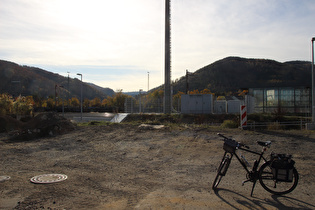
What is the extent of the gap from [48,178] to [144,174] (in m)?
A: 2.35

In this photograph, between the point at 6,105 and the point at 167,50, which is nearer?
the point at 6,105

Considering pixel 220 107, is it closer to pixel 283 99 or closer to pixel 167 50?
pixel 167 50

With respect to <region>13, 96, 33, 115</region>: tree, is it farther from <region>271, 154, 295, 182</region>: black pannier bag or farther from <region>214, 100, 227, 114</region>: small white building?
<region>214, 100, 227, 114</region>: small white building

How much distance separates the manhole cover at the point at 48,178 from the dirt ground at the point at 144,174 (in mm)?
161

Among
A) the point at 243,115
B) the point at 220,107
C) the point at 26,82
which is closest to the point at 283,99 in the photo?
the point at 220,107

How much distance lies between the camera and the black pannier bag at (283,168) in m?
4.69

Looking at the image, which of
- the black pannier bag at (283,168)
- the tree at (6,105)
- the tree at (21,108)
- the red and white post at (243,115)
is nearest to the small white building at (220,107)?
the red and white post at (243,115)

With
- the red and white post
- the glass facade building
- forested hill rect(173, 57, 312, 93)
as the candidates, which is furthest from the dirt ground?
forested hill rect(173, 57, 312, 93)

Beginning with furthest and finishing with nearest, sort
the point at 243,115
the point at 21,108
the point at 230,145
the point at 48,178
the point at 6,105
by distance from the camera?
1. the point at 21,108
2. the point at 6,105
3. the point at 243,115
4. the point at 48,178
5. the point at 230,145

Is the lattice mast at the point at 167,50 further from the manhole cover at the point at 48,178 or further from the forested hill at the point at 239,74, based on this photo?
the forested hill at the point at 239,74

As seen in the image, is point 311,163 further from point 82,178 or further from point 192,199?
point 82,178

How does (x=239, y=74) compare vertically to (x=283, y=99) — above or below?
above

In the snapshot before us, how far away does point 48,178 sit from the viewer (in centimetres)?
622

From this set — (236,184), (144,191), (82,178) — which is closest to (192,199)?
(144,191)
